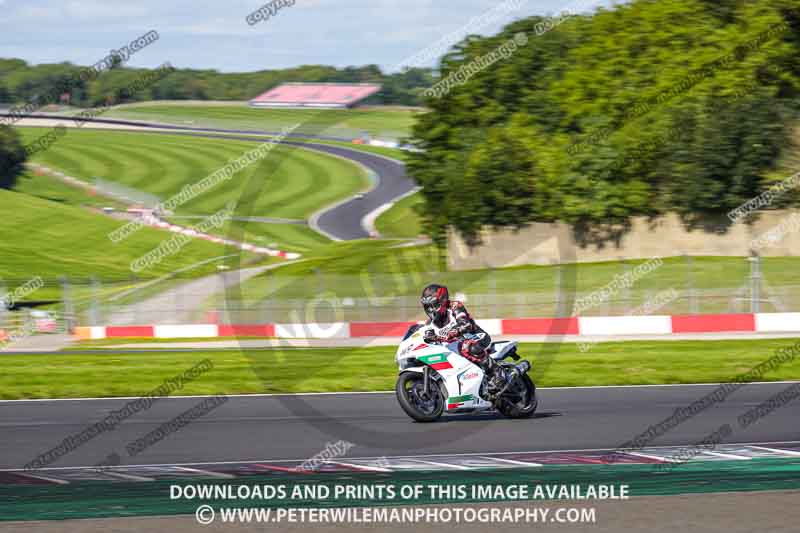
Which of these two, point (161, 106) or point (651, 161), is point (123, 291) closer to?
point (651, 161)

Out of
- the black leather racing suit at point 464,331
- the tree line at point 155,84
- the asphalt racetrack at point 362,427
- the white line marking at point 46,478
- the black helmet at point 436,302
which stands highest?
the tree line at point 155,84

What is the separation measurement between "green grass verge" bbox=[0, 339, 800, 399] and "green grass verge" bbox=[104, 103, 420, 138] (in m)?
64.7

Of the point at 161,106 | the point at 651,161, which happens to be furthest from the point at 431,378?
the point at 161,106

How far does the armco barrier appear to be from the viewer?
2456 cm

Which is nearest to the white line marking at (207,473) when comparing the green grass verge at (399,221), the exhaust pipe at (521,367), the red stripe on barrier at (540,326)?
the exhaust pipe at (521,367)

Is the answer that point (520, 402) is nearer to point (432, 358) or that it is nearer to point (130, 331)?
point (432, 358)

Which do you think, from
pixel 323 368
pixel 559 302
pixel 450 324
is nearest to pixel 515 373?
pixel 450 324

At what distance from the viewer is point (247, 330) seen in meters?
27.5

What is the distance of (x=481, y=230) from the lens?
39344mm

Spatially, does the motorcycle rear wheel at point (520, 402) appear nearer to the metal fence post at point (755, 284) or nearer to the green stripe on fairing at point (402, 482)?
the green stripe on fairing at point (402, 482)

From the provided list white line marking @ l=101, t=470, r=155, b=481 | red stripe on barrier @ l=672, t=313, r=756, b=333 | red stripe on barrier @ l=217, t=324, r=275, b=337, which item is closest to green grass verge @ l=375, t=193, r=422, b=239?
red stripe on barrier @ l=217, t=324, r=275, b=337

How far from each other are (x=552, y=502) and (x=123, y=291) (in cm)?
2445

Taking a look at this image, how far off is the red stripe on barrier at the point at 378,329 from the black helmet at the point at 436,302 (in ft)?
45.2

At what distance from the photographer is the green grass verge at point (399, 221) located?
198ft
